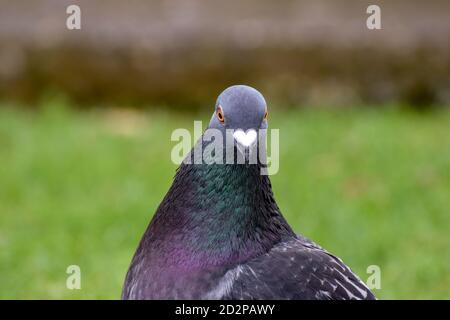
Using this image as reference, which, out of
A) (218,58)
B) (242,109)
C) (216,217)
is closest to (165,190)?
(218,58)

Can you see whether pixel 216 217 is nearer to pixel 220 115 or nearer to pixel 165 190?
pixel 220 115

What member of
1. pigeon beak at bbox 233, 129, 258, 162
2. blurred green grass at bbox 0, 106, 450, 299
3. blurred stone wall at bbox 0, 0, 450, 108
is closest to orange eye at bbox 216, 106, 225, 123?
pigeon beak at bbox 233, 129, 258, 162

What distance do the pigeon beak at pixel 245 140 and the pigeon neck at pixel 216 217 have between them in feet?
0.45

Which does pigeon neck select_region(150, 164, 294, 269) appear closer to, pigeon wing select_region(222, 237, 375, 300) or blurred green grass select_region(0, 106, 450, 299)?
pigeon wing select_region(222, 237, 375, 300)

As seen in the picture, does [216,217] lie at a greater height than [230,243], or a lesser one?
greater

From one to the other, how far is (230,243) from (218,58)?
4.62 metres

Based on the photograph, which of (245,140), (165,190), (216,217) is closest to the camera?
(245,140)

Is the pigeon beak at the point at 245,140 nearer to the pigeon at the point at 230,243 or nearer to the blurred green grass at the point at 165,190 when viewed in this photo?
the pigeon at the point at 230,243

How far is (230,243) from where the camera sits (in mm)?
3666

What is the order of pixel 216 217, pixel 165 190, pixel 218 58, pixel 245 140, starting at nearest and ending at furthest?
pixel 245 140
pixel 216 217
pixel 165 190
pixel 218 58

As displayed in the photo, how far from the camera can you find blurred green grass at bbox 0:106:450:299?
18.7ft
